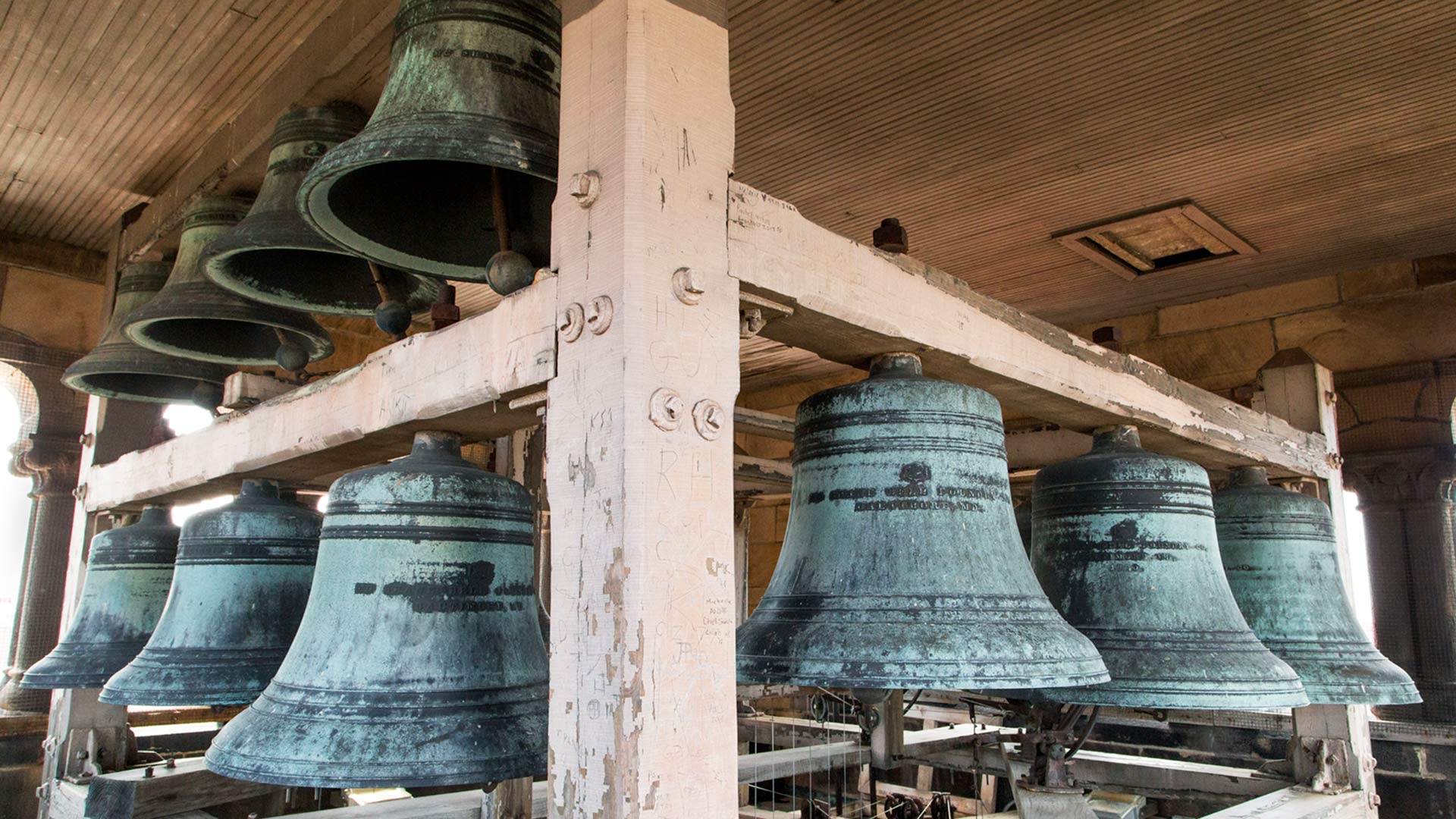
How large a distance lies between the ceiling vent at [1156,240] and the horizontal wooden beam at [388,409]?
12.5 ft

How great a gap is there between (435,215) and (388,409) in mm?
612

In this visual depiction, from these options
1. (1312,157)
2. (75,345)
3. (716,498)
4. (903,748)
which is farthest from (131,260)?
(1312,157)

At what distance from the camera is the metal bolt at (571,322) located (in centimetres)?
157

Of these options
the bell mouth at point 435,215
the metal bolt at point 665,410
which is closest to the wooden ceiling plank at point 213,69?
the bell mouth at point 435,215

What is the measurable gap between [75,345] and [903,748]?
5721mm

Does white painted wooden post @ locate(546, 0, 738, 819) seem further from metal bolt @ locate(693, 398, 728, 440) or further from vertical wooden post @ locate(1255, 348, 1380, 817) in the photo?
vertical wooden post @ locate(1255, 348, 1380, 817)

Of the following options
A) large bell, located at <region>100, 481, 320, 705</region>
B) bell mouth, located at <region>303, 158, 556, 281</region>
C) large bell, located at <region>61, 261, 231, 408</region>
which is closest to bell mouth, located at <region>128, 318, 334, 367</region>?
large bell, located at <region>61, 261, 231, 408</region>

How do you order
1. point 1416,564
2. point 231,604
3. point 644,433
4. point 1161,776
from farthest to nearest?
1. point 1416,564
2. point 1161,776
3. point 231,604
4. point 644,433

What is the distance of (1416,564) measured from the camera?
19.4 feet

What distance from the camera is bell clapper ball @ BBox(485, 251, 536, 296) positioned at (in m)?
1.97

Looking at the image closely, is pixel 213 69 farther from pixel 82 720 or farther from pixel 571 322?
pixel 571 322

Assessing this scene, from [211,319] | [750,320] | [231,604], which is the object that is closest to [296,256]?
[211,319]

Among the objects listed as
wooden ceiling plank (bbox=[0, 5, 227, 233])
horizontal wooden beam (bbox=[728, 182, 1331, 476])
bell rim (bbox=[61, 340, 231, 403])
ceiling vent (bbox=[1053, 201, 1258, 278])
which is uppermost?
wooden ceiling plank (bbox=[0, 5, 227, 233])

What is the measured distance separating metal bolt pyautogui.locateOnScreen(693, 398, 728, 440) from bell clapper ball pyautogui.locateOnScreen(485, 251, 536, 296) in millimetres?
598
